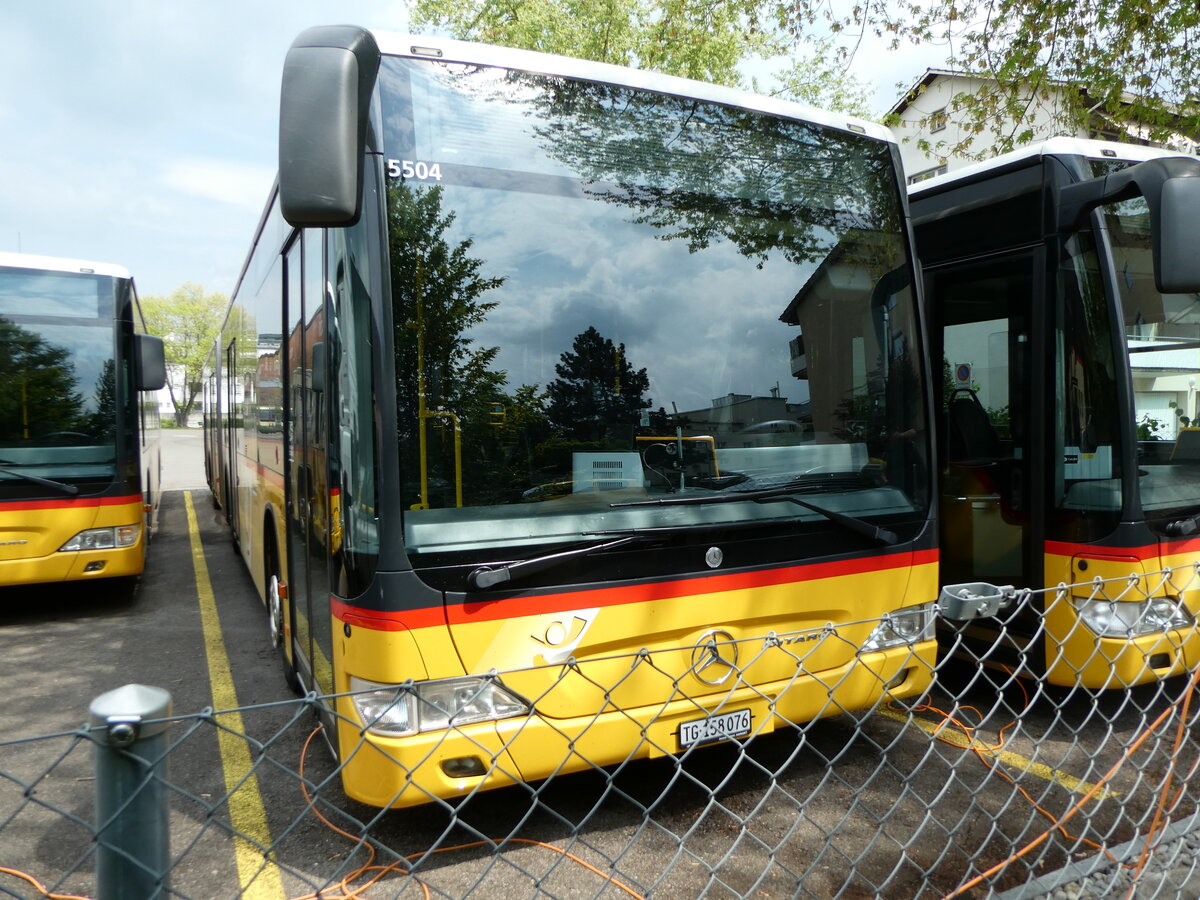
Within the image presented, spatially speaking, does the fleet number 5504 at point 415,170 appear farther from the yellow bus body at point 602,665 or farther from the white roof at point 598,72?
the yellow bus body at point 602,665

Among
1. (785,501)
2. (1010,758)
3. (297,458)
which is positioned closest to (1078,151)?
(785,501)

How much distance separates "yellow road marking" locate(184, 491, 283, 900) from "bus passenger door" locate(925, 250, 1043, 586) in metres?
3.95

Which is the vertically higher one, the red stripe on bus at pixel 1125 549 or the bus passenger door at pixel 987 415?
the bus passenger door at pixel 987 415

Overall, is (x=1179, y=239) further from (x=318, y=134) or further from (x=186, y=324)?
(x=186, y=324)

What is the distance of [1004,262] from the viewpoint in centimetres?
494

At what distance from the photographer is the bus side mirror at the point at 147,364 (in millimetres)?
7430

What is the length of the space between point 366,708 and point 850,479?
2.13m

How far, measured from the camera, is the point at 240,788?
2.89 m

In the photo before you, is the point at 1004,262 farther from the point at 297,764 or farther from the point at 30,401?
the point at 30,401

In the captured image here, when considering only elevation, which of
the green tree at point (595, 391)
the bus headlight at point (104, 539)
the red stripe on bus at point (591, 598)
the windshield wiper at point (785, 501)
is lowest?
the bus headlight at point (104, 539)

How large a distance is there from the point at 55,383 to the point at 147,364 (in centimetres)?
76

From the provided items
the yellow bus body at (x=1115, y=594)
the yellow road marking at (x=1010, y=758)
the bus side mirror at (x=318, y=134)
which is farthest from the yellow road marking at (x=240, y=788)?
the yellow bus body at (x=1115, y=594)

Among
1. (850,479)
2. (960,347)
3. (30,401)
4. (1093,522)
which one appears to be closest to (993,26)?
(960,347)

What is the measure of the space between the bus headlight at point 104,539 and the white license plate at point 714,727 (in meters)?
5.66
